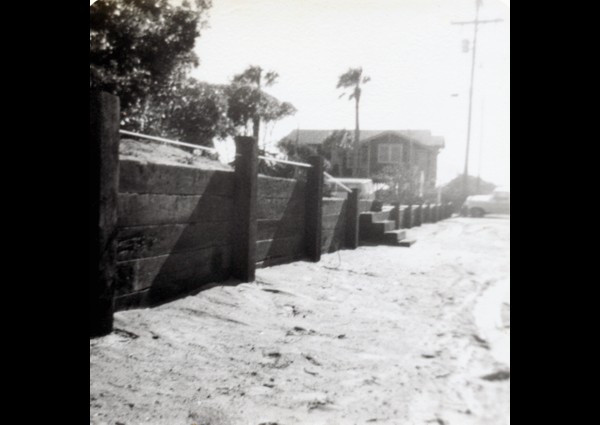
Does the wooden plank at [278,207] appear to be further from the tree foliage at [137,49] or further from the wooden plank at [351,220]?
the tree foliage at [137,49]

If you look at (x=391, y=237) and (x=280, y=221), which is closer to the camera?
(x=280, y=221)

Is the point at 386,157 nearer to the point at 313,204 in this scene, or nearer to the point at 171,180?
the point at 313,204

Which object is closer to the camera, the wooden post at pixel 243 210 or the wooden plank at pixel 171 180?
the wooden plank at pixel 171 180

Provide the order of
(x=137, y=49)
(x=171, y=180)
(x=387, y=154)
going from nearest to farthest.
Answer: (x=171, y=180) < (x=137, y=49) < (x=387, y=154)

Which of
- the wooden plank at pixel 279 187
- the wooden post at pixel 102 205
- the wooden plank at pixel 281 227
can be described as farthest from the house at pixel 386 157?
the wooden post at pixel 102 205

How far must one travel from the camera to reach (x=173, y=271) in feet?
13.0

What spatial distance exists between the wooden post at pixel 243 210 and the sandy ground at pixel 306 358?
9.4 inches

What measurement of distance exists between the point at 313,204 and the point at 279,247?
115 cm

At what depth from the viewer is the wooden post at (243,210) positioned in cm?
477

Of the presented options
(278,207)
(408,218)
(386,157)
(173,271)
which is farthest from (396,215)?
(173,271)

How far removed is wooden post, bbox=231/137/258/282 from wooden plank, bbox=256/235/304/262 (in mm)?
639

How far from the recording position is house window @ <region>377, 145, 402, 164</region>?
2033 centimetres
